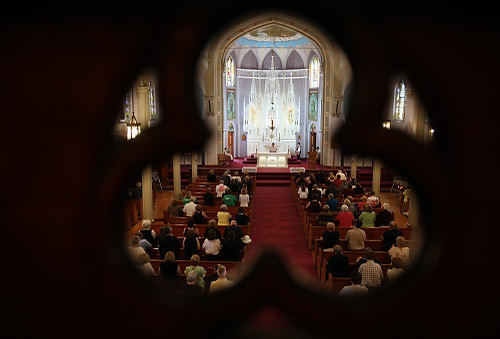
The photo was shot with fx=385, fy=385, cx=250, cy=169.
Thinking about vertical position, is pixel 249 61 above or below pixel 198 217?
above

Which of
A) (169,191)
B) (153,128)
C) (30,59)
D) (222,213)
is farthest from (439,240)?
(169,191)

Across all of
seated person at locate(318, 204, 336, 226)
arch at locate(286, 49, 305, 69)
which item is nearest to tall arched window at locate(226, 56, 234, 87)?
arch at locate(286, 49, 305, 69)

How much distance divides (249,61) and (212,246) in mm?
25399

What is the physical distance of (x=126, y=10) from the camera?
0.85 m

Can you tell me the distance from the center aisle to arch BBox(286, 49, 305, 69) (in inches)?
599

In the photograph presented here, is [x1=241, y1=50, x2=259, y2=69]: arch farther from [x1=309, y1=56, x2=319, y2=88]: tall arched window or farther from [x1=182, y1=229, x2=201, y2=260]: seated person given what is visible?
[x1=182, y1=229, x2=201, y2=260]: seated person

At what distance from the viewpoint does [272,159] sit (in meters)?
23.2

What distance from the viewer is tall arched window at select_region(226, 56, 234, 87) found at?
95.0ft

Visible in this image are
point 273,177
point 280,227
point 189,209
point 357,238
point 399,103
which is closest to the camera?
point 357,238

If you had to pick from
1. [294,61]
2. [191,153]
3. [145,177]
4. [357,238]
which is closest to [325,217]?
[357,238]

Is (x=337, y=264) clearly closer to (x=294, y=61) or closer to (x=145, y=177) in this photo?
(x=145, y=177)

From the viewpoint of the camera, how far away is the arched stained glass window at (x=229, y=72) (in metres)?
29.0

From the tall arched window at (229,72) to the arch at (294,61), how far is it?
4.44m

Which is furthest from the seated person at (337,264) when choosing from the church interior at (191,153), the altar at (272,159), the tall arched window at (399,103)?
the altar at (272,159)
